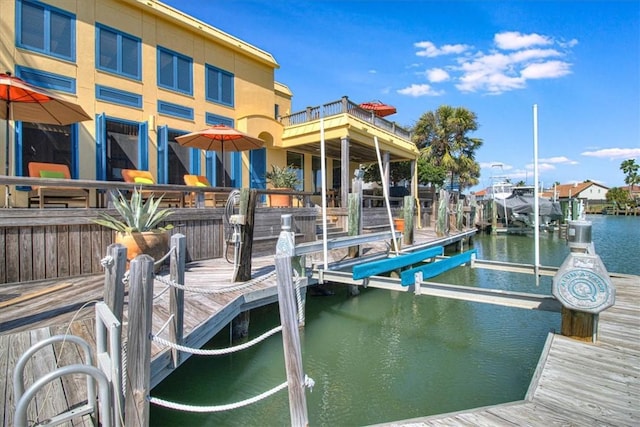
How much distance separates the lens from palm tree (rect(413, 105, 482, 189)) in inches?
1142

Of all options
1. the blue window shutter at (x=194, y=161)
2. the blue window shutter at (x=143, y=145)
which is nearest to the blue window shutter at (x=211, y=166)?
the blue window shutter at (x=194, y=161)

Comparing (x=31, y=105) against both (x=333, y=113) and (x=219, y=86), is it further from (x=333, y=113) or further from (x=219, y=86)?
(x=333, y=113)

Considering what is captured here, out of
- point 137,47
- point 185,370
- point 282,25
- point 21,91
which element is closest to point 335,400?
point 185,370

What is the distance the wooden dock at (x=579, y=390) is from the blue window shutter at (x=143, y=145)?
10.2m

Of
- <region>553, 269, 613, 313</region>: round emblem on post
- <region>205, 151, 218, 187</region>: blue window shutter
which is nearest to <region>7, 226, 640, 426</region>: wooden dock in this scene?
<region>553, 269, 613, 313</region>: round emblem on post

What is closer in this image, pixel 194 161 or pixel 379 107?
pixel 194 161

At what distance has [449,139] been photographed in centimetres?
2961

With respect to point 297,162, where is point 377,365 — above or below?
below

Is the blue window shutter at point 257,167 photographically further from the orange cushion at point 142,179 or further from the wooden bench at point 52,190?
the wooden bench at point 52,190

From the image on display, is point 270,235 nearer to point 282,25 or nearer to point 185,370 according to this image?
point 185,370

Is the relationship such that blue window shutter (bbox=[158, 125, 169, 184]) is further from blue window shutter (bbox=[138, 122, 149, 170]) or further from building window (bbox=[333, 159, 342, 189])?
building window (bbox=[333, 159, 342, 189])

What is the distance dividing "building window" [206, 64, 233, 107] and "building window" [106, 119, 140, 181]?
3152mm

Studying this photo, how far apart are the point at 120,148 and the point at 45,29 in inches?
129

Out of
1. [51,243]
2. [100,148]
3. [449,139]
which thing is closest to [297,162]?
[100,148]
